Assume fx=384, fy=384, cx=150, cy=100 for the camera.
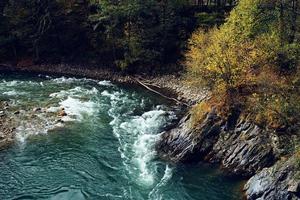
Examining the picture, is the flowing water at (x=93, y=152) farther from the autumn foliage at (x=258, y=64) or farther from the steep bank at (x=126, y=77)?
the autumn foliage at (x=258, y=64)

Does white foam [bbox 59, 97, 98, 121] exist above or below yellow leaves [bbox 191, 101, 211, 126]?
below

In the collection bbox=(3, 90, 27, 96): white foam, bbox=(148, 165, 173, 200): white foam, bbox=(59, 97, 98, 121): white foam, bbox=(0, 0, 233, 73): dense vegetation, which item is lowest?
bbox=(148, 165, 173, 200): white foam

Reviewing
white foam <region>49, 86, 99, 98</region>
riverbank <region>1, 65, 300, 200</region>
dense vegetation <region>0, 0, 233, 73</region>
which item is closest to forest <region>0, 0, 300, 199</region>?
dense vegetation <region>0, 0, 233, 73</region>

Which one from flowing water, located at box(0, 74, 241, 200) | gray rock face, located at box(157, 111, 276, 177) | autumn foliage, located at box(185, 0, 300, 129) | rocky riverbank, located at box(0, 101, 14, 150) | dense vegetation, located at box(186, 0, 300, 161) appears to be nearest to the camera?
flowing water, located at box(0, 74, 241, 200)

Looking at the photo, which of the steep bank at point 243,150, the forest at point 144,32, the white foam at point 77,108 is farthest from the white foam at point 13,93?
the steep bank at point 243,150

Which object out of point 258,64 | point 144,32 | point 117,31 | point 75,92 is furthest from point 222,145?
point 117,31

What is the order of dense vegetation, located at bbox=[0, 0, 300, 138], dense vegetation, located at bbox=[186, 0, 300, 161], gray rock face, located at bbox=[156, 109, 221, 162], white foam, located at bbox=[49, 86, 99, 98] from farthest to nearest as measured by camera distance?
1. dense vegetation, located at bbox=[0, 0, 300, 138]
2. white foam, located at bbox=[49, 86, 99, 98]
3. gray rock face, located at bbox=[156, 109, 221, 162]
4. dense vegetation, located at bbox=[186, 0, 300, 161]

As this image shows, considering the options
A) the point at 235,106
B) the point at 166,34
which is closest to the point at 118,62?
the point at 166,34

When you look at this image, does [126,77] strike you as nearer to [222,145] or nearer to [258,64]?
[258,64]

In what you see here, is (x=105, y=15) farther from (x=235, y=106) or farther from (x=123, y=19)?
(x=235, y=106)

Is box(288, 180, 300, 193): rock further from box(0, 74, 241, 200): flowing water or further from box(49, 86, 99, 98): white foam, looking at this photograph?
box(49, 86, 99, 98): white foam
